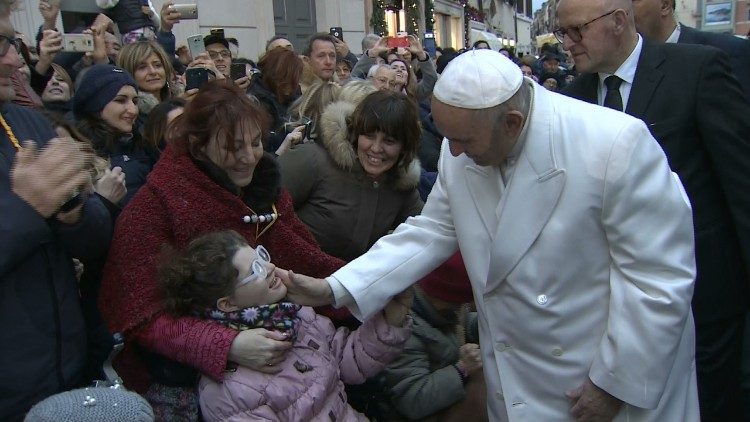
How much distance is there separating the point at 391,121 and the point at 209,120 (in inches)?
36.9

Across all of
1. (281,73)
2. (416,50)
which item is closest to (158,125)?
(281,73)

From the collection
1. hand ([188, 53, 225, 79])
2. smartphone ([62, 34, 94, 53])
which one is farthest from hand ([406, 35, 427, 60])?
smartphone ([62, 34, 94, 53])

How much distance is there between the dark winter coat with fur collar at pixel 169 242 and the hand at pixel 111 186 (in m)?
0.18

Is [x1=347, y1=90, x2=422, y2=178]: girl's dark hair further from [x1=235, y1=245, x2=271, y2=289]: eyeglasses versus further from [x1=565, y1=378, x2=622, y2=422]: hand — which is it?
[x1=565, y1=378, x2=622, y2=422]: hand

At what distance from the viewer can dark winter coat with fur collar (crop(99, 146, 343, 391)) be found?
2.16 meters

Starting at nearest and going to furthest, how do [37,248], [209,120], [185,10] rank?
[37,248] → [209,120] → [185,10]

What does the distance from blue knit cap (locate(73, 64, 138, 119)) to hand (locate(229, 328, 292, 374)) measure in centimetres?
172

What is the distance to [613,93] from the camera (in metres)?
2.74

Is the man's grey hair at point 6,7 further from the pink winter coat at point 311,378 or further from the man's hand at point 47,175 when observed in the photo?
the pink winter coat at point 311,378

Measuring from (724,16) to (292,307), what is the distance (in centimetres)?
3694

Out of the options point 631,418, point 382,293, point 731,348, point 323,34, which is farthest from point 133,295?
point 323,34

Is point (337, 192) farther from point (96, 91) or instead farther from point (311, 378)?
point (96, 91)

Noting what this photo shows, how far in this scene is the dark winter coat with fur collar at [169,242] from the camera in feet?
7.09

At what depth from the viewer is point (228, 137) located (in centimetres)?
240
